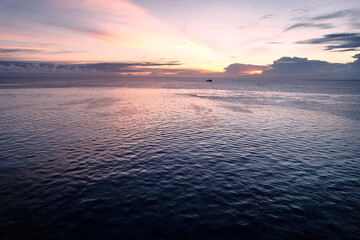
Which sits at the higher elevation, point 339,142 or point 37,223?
point 339,142

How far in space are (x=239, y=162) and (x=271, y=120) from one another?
3171 centimetres

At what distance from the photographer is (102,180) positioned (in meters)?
21.4

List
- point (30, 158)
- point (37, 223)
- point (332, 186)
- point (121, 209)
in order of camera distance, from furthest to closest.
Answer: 1. point (30, 158)
2. point (332, 186)
3. point (121, 209)
4. point (37, 223)

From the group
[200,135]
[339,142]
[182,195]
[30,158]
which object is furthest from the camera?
[200,135]

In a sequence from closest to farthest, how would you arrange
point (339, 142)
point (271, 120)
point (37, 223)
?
point (37, 223) < point (339, 142) < point (271, 120)

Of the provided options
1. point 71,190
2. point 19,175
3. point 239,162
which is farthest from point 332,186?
point 19,175

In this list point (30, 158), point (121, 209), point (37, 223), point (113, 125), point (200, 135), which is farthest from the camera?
point (113, 125)

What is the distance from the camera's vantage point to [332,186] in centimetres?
2091

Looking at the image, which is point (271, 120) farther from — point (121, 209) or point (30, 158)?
point (30, 158)

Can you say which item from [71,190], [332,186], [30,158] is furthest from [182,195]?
[30,158]

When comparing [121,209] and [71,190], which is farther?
[71,190]

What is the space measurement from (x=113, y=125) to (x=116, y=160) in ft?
69.0

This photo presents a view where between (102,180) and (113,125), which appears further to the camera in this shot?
(113,125)

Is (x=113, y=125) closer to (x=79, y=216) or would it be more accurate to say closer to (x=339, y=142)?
(x=79, y=216)
